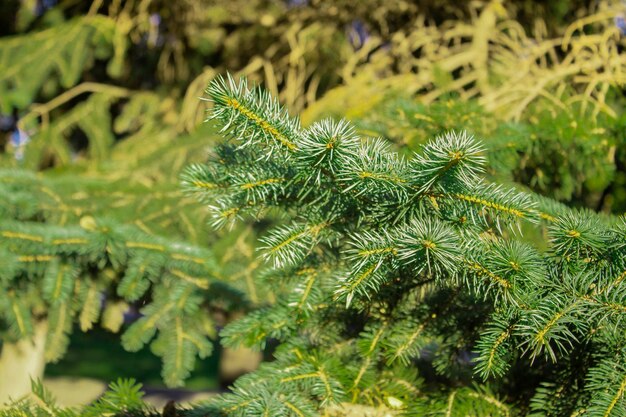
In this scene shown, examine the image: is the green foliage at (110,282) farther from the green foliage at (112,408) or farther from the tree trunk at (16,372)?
the tree trunk at (16,372)

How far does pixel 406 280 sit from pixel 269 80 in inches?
85.4

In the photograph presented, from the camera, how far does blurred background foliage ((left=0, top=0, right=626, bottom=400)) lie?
6.06ft

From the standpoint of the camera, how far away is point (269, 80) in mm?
3074

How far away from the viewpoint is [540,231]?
5.12ft

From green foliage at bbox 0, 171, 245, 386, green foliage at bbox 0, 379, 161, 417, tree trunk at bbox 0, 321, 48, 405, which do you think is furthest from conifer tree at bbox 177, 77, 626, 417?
tree trunk at bbox 0, 321, 48, 405

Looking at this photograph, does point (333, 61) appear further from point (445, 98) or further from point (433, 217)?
point (433, 217)

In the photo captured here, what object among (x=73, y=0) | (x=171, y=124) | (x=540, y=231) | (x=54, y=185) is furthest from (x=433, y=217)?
(x=73, y=0)

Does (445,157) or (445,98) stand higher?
(445,98)

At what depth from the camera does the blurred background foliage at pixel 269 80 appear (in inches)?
Answer: 72.7

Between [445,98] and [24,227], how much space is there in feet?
4.27

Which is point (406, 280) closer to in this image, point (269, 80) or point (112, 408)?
point (112, 408)

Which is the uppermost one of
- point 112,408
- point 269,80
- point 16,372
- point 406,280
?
point 269,80

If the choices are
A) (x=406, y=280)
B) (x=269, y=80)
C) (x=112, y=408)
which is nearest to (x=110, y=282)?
(x=112, y=408)

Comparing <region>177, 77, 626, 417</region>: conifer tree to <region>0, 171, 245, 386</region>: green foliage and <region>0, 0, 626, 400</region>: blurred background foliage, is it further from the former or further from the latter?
<region>0, 171, 245, 386</region>: green foliage
